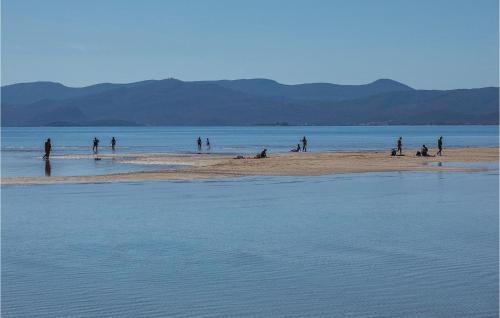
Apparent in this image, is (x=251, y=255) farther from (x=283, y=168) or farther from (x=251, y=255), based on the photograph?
(x=283, y=168)

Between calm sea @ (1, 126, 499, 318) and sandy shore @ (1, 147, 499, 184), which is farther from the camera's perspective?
sandy shore @ (1, 147, 499, 184)

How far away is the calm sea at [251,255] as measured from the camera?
11.5 meters

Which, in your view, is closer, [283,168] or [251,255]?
[251,255]

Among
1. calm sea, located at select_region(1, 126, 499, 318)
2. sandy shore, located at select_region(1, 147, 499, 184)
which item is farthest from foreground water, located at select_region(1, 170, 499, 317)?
sandy shore, located at select_region(1, 147, 499, 184)

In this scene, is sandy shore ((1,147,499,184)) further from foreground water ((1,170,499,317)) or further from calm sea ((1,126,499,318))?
foreground water ((1,170,499,317))

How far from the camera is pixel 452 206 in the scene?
23.7m

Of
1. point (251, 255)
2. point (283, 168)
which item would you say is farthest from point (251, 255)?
point (283, 168)

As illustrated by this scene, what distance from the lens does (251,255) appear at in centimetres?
1523

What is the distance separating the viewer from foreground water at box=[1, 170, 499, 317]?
11.5 m

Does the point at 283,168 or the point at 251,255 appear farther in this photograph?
the point at 283,168

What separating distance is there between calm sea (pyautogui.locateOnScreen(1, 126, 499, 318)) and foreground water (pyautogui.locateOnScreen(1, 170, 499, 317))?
0.09 feet

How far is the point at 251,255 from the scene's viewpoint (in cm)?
1523

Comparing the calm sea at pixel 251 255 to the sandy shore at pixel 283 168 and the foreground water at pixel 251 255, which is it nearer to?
the foreground water at pixel 251 255

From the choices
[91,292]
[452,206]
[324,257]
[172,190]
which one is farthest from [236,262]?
[172,190]
